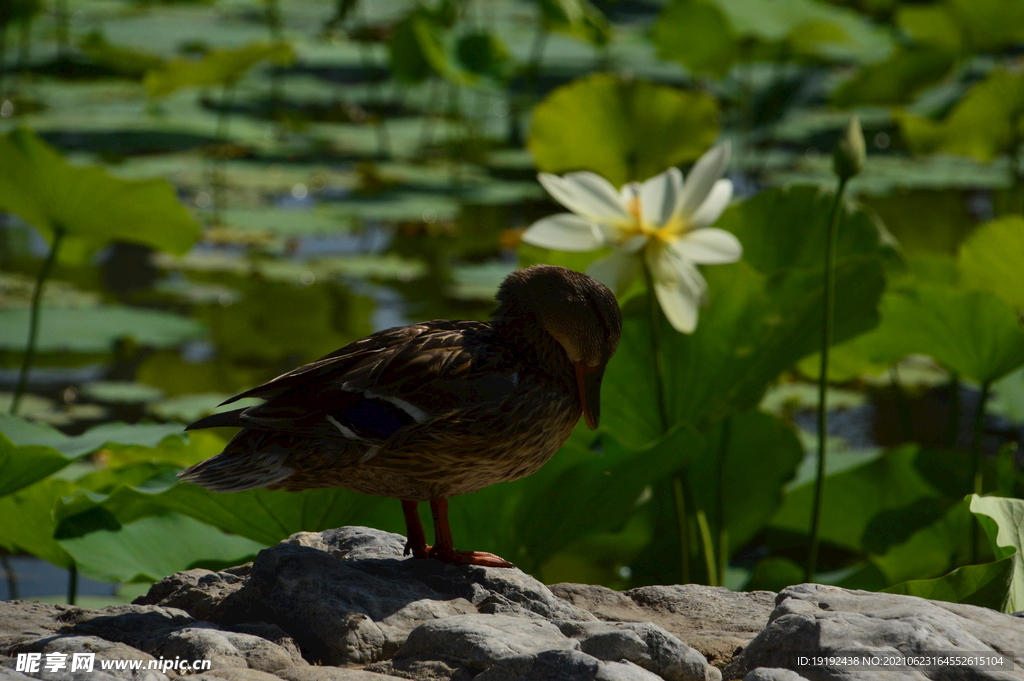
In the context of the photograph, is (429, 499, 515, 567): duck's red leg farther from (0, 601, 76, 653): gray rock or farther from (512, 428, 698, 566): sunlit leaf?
(0, 601, 76, 653): gray rock

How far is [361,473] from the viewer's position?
1.68 meters

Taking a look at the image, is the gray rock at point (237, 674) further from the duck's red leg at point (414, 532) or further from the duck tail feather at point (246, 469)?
the duck's red leg at point (414, 532)

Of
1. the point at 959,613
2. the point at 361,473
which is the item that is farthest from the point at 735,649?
the point at 361,473

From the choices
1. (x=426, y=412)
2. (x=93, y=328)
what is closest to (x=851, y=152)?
(x=426, y=412)

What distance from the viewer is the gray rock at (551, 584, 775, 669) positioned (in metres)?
1.75

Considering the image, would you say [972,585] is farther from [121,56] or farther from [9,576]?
[121,56]

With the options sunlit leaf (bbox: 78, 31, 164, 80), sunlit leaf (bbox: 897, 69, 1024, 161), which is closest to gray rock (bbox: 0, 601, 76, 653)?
sunlit leaf (bbox: 897, 69, 1024, 161)

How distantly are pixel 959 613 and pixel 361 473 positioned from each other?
0.89 m

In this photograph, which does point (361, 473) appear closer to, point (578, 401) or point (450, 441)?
point (450, 441)

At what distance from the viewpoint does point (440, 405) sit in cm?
162

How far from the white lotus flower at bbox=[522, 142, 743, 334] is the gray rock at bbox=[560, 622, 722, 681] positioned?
36.1 inches

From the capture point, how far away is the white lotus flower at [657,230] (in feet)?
7.59

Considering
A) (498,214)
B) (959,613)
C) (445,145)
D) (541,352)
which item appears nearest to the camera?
(959,613)

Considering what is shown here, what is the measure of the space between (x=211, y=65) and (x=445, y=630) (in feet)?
13.4
